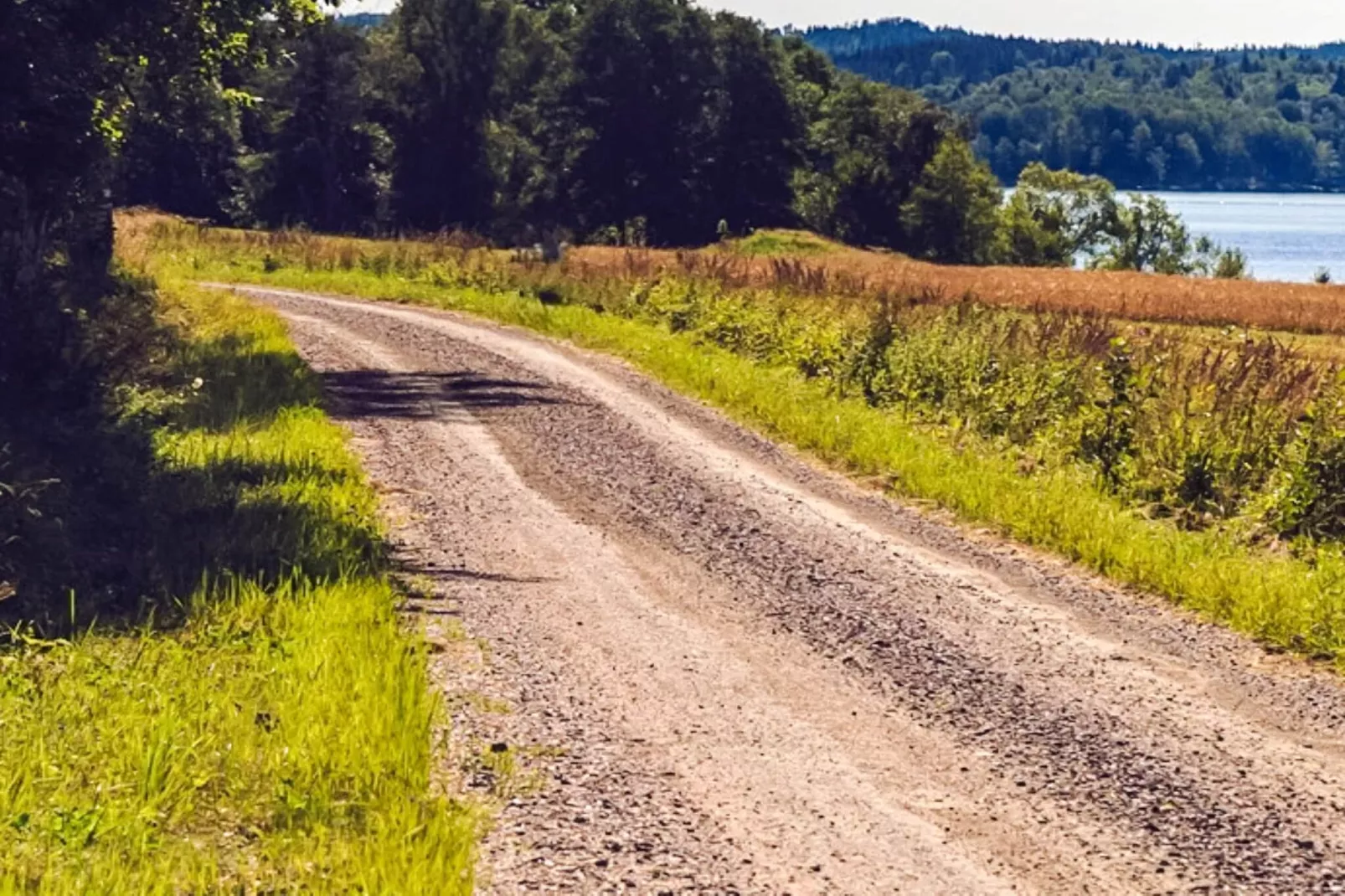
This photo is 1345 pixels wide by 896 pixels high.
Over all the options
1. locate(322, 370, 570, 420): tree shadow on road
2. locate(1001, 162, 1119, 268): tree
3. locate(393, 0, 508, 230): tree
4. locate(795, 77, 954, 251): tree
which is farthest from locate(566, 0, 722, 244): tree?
locate(322, 370, 570, 420): tree shadow on road

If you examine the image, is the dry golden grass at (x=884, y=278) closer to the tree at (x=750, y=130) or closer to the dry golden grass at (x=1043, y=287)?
the dry golden grass at (x=1043, y=287)

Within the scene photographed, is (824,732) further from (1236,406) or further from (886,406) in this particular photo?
(886,406)

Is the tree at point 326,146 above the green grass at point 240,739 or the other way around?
above

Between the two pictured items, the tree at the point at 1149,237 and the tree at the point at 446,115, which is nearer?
the tree at the point at 446,115

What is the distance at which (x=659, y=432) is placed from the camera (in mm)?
16750

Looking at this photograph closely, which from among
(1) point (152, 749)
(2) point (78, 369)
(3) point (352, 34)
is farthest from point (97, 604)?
(3) point (352, 34)

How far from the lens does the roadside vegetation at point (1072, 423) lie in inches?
431

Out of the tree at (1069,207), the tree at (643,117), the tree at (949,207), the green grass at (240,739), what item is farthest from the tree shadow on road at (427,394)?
the tree at (1069,207)

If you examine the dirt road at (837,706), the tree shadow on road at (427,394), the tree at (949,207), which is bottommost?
the tree shadow on road at (427,394)

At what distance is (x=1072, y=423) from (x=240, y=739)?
421 inches

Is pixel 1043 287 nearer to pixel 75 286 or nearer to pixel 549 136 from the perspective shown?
pixel 549 136

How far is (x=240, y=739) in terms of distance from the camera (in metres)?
6.53

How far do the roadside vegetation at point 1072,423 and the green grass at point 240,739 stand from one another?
4.96 m

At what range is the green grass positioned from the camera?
532 centimetres
